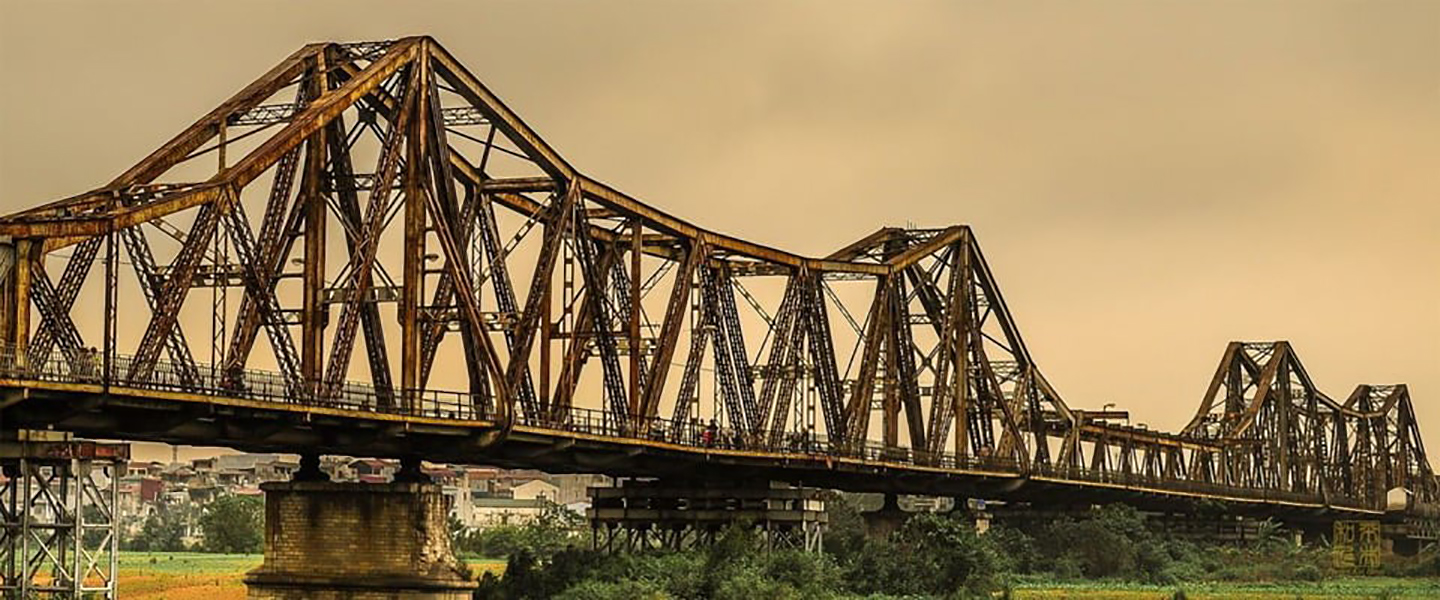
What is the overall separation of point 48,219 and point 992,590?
60.2 m

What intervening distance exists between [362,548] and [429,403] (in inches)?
199

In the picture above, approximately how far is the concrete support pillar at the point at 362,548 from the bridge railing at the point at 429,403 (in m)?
3.07

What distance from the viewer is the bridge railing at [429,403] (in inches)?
2309

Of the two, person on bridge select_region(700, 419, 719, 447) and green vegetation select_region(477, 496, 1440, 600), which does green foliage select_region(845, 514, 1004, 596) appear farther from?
person on bridge select_region(700, 419, 719, 447)

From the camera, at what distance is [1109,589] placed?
12325 centimetres

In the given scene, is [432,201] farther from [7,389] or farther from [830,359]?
[830,359]

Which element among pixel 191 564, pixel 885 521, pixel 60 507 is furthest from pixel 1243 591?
pixel 191 564

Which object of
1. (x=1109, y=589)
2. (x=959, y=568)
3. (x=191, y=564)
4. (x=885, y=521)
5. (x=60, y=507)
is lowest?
(x=1109, y=589)

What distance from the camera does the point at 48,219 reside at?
195 feet

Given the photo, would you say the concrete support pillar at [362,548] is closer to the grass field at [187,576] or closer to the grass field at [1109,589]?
the grass field at [1109,589]

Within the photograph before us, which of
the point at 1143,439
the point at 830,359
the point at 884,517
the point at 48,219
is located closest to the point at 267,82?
the point at 48,219

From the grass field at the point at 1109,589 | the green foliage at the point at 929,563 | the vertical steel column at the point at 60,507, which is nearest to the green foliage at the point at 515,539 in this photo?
the grass field at the point at 1109,589

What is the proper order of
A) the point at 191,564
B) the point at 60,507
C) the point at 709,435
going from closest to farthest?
1. the point at 60,507
2. the point at 709,435
3. the point at 191,564

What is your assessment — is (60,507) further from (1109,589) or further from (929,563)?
(1109,589)
